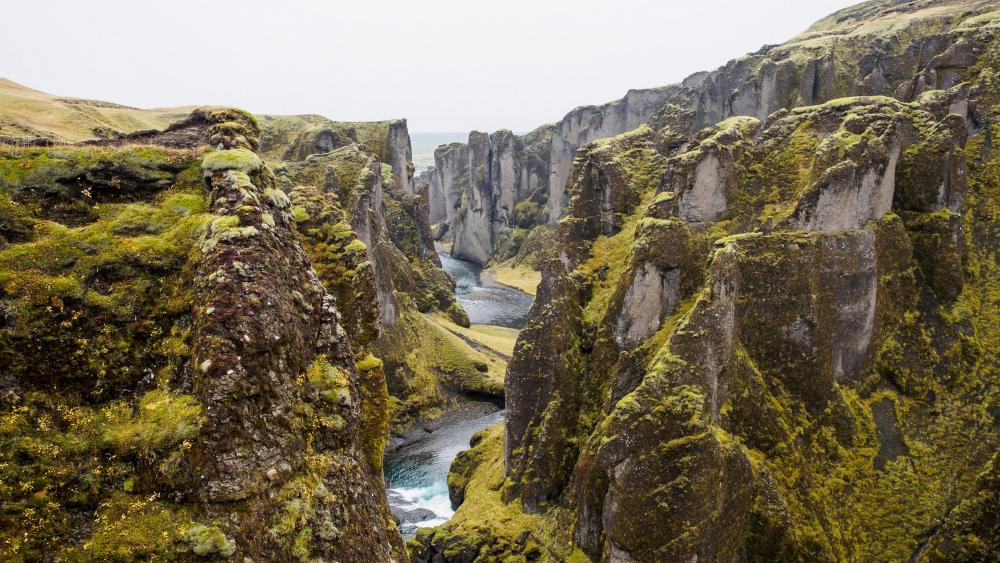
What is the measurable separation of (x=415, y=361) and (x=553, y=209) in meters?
97.4

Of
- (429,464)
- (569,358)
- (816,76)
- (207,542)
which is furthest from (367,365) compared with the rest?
(816,76)

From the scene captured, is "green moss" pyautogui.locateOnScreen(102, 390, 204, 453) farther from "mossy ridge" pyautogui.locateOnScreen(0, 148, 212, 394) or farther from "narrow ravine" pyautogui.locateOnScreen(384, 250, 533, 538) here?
"narrow ravine" pyautogui.locateOnScreen(384, 250, 533, 538)

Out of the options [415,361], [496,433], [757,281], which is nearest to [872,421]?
[757,281]

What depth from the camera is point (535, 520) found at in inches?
1351

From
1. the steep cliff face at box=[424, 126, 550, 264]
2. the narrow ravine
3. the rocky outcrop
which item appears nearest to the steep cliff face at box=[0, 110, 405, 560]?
the narrow ravine

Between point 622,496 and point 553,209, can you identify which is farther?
point 553,209

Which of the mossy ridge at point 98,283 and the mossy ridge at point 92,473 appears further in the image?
the mossy ridge at point 98,283

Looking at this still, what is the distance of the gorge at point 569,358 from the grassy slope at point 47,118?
3.53ft

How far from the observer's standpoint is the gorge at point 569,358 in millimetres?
12703

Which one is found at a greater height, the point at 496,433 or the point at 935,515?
the point at 935,515

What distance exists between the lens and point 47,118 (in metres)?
36.6

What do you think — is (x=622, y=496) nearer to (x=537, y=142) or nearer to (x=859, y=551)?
(x=859, y=551)

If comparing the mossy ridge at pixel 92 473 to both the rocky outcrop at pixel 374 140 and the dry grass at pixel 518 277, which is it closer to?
the rocky outcrop at pixel 374 140

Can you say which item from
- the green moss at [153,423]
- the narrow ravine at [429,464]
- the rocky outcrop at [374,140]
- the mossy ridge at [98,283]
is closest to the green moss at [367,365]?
the mossy ridge at [98,283]
